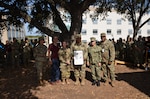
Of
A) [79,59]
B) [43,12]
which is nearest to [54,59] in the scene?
[79,59]

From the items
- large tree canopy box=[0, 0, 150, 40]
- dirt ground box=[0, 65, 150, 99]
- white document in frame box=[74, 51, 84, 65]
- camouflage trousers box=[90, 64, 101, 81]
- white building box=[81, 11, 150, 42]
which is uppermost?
white building box=[81, 11, 150, 42]

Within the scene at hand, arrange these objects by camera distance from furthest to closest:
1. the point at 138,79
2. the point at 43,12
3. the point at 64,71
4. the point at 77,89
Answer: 1. the point at 43,12
2. the point at 138,79
3. the point at 64,71
4. the point at 77,89

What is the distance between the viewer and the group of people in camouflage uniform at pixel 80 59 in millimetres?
9383

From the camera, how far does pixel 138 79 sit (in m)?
10.5

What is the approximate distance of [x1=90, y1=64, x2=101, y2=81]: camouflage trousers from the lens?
376 inches

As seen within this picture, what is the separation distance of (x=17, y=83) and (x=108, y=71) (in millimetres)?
3864

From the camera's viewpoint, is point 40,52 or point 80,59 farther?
point 40,52

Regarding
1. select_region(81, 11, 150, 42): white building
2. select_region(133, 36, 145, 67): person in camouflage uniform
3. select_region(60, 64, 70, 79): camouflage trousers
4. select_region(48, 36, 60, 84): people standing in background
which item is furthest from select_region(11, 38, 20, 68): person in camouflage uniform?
select_region(81, 11, 150, 42): white building

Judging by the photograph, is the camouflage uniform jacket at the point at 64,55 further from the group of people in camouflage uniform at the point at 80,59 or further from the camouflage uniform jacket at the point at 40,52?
the camouflage uniform jacket at the point at 40,52

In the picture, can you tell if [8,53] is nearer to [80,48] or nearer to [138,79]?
[80,48]

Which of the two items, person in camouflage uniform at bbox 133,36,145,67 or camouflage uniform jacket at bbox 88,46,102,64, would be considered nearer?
camouflage uniform jacket at bbox 88,46,102,64

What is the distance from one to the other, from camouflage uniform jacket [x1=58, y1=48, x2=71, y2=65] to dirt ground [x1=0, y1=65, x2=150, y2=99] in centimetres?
99

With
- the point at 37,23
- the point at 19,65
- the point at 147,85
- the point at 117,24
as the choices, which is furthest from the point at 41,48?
the point at 117,24

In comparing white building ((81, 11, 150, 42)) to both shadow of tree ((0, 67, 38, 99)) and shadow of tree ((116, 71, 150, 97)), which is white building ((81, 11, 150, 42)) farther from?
shadow of tree ((116, 71, 150, 97))
